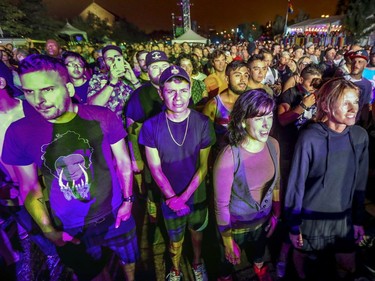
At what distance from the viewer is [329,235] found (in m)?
2.20

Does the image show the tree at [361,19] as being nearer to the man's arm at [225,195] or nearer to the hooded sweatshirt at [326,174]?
the hooded sweatshirt at [326,174]

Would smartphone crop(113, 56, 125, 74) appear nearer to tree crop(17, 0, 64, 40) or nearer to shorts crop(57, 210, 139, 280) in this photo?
shorts crop(57, 210, 139, 280)

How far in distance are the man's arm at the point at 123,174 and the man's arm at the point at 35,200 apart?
0.42m

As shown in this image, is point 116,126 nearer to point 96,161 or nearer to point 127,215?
point 96,161

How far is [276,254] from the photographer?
2.97 metres

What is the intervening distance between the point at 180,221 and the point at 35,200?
1.27 m

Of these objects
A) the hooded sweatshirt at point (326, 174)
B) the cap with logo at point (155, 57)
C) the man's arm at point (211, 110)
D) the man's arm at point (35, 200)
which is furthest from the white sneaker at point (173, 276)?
the cap with logo at point (155, 57)

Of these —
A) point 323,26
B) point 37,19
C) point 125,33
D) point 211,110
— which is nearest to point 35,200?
point 211,110

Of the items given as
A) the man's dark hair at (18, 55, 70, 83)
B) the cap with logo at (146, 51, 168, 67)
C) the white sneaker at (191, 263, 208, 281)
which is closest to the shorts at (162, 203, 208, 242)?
the white sneaker at (191, 263, 208, 281)

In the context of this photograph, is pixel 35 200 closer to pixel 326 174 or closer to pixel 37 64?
pixel 37 64

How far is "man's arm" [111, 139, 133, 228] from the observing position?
2105mm

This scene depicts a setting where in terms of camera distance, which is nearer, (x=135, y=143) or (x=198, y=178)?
(x=198, y=178)

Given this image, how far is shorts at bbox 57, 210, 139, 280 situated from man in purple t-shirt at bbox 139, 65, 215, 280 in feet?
1.38

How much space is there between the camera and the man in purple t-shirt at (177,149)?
2223 millimetres
